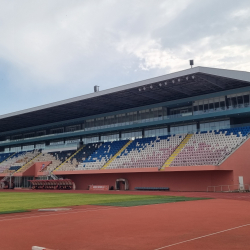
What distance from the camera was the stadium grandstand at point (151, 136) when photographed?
1400 inches

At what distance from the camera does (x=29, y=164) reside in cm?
5722

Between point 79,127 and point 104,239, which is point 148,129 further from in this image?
point 104,239

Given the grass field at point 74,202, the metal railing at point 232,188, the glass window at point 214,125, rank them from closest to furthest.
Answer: the grass field at point 74,202 < the metal railing at point 232,188 < the glass window at point 214,125

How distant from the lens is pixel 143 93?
1657 inches

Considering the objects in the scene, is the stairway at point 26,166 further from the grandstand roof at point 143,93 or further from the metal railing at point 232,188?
the metal railing at point 232,188

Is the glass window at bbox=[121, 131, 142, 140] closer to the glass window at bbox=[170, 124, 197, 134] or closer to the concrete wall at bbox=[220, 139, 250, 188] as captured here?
the glass window at bbox=[170, 124, 197, 134]

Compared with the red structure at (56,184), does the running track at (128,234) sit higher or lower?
lower

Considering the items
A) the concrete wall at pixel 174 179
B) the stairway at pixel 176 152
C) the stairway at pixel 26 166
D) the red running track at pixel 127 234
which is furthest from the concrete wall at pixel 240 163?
the stairway at pixel 26 166

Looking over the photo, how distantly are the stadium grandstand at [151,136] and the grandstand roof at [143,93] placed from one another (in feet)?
0.36

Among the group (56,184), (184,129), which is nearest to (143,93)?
(184,129)

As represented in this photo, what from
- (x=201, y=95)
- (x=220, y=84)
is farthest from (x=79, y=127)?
(x=220, y=84)

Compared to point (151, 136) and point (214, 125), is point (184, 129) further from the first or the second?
point (151, 136)

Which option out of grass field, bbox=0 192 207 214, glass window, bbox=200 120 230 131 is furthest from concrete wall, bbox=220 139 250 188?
grass field, bbox=0 192 207 214

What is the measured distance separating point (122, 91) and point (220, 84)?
11946 mm
